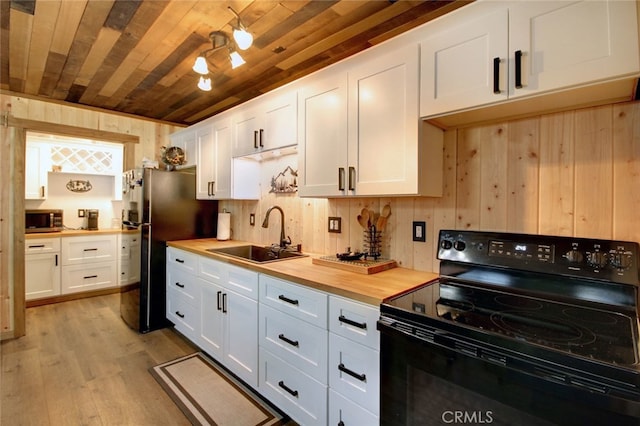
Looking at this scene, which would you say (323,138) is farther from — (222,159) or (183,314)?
(183,314)

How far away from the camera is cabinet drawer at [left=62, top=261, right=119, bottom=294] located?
3.92 meters

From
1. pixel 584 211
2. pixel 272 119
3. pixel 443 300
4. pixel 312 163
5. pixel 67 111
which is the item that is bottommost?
pixel 443 300

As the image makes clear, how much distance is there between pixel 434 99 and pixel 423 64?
185mm

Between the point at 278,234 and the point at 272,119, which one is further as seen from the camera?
the point at 278,234

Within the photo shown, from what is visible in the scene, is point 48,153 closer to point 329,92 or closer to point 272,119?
point 272,119

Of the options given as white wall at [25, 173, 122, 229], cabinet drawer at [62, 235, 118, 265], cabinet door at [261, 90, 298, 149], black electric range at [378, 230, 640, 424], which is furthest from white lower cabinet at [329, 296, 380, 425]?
white wall at [25, 173, 122, 229]

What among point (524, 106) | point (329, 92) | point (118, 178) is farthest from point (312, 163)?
point (118, 178)

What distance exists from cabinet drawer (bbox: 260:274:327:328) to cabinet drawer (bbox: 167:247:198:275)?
1.01 metres

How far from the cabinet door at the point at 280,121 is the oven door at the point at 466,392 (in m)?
1.45

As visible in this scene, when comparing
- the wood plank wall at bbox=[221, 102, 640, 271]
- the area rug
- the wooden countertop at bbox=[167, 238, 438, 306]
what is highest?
the wood plank wall at bbox=[221, 102, 640, 271]

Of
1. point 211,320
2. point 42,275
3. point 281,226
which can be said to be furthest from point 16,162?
point 281,226

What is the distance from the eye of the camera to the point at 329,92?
188cm

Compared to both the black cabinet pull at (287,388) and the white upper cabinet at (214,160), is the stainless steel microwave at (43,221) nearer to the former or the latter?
the white upper cabinet at (214,160)

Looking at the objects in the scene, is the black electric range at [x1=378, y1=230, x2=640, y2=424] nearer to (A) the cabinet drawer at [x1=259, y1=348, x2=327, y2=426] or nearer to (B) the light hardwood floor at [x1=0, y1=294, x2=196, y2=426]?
(A) the cabinet drawer at [x1=259, y1=348, x2=327, y2=426]
